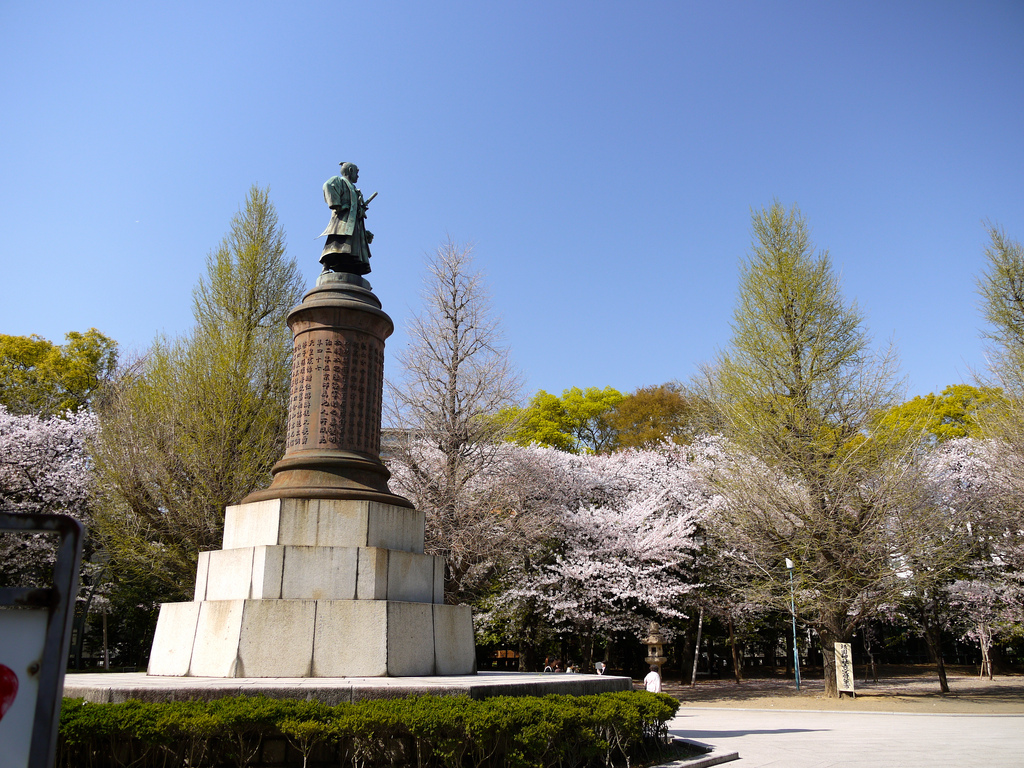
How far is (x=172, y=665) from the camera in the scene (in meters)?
7.82

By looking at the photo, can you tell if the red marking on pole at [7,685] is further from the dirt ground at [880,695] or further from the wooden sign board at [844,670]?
the wooden sign board at [844,670]

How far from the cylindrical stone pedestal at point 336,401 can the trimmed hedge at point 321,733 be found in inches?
129

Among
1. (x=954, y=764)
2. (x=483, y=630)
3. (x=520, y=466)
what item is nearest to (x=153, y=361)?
(x=520, y=466)

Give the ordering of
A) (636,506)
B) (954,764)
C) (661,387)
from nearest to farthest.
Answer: (954,764) → (636,506) → (661,387)

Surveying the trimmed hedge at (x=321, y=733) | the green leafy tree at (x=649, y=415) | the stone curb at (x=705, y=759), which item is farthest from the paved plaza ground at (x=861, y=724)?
the green leafy tree at (x=649, y=415)

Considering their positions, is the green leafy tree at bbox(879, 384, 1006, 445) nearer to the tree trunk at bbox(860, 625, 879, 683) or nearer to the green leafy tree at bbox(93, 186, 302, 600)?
the tree trunk at bbox(860, 625, 879, 683)

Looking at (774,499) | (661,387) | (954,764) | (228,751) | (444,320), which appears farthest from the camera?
(661,387)

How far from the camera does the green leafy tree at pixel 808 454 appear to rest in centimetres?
1827

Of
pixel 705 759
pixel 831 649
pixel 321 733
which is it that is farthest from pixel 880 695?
pixel 321 733

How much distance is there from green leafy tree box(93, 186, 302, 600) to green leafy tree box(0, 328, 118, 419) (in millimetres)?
8864

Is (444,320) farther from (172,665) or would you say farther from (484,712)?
(484,712)

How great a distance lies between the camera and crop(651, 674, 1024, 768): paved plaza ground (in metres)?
8.21

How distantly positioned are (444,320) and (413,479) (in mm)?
4788

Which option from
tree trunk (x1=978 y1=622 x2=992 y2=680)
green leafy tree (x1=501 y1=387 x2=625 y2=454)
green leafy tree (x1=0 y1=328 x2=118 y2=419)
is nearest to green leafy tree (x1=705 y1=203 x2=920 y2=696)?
tree trunk (x1=978 y1=622 x2=992 y2=680)
